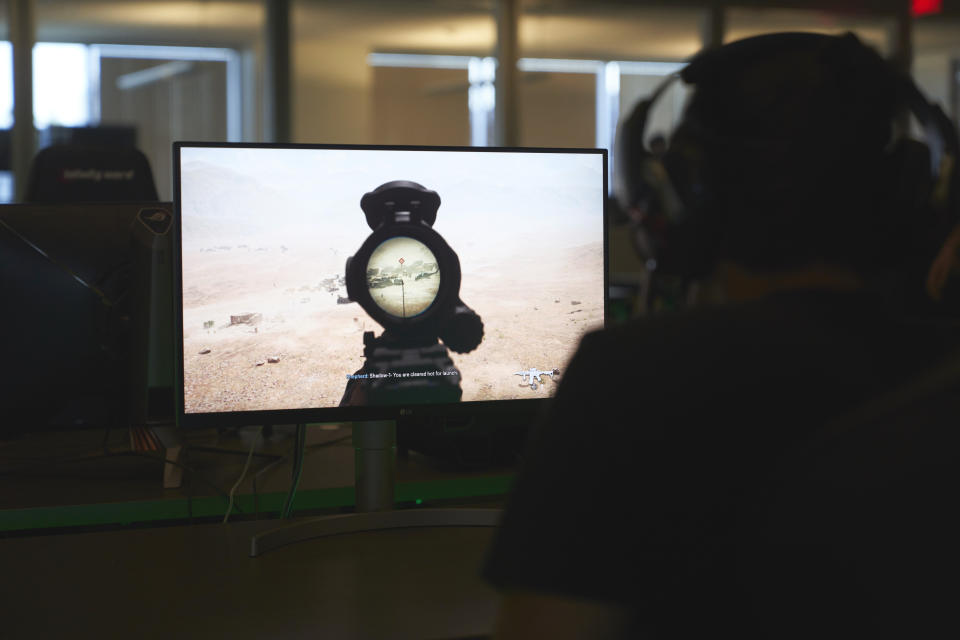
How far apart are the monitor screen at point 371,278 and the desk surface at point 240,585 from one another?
184mm

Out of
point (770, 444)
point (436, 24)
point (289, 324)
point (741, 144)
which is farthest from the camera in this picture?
point (436, 24)

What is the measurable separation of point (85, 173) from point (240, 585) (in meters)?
2.00

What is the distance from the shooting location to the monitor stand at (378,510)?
4.26ft

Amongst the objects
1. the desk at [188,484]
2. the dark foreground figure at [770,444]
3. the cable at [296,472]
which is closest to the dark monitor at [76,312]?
the desk at [188,484]

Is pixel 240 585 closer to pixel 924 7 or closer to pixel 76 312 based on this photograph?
pixel 76 312

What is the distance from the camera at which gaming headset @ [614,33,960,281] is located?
699 mm

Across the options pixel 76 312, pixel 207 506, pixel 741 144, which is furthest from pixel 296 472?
pixel 741 144

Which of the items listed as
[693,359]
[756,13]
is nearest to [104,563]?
[693,359]

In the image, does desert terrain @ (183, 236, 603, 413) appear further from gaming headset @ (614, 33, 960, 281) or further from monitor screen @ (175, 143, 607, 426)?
gaming headset @ (614, 33, 960, 281)

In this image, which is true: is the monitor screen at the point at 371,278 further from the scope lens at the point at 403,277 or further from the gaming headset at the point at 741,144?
the gaming headset at the point at 741,144

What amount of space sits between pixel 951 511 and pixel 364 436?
92cm

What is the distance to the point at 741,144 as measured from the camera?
2.20 ft

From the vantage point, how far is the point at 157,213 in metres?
1.48

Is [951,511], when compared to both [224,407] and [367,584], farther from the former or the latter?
[224,407]
